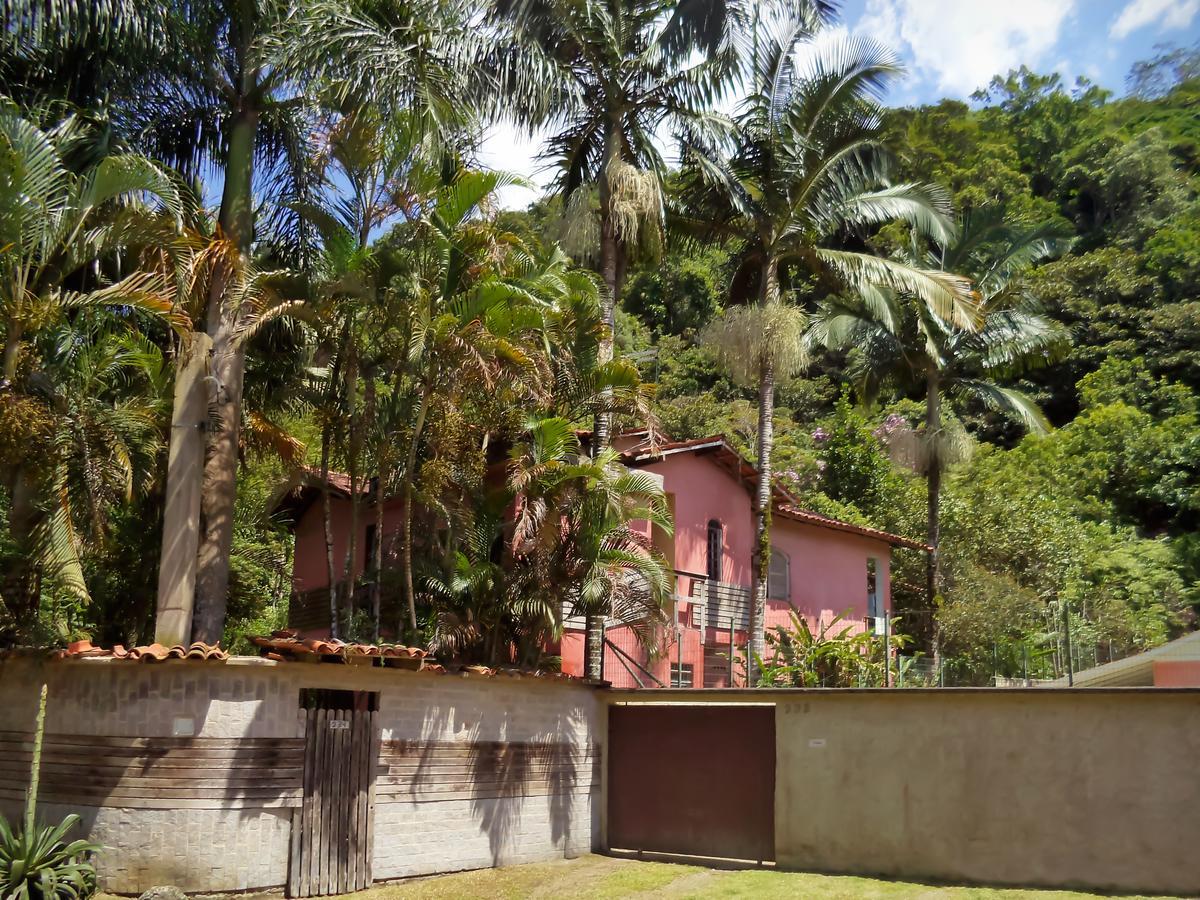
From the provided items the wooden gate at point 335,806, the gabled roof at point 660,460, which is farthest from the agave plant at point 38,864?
the gabled roof at point 660,460

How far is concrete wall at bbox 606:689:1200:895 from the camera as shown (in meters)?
13.2

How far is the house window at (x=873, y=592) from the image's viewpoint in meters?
28.6

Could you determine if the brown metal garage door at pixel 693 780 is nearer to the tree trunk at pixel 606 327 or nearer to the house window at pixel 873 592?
the tree trunk at pixel 606 327

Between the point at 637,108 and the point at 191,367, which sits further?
the point at 637,108

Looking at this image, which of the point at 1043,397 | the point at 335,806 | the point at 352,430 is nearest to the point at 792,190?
the point at 352,430

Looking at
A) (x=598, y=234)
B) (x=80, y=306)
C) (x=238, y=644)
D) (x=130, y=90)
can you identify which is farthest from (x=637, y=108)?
(x=238, y=644)

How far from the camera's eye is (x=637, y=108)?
2052 centimetres

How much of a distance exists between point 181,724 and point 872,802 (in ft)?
27.7

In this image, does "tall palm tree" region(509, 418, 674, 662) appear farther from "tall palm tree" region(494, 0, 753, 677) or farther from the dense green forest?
"tall palm tree" region(494, 0, 753, 677)

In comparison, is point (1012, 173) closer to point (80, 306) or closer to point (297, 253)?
point (297, 253)

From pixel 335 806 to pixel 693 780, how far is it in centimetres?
552

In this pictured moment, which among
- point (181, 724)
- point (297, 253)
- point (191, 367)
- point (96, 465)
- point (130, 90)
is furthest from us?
point (297, 253)

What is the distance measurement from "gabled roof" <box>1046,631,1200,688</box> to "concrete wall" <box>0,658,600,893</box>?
7.56 metres

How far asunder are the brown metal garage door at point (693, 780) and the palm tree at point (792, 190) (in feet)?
13.6
